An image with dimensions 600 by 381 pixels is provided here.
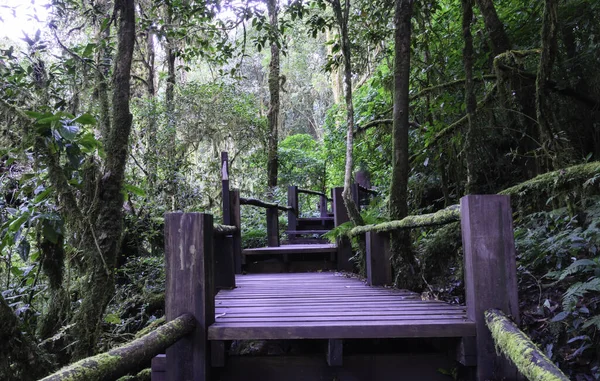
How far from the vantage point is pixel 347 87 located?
518 cm

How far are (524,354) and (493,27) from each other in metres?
4.63

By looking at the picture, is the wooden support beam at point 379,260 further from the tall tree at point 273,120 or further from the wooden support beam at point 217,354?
the tall tree at point 273,120

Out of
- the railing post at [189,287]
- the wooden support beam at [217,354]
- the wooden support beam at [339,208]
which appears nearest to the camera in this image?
the railing post at [189,287]

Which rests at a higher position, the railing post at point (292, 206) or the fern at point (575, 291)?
the railing post at point (292, 206)

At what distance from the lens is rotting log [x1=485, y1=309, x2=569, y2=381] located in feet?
4.55

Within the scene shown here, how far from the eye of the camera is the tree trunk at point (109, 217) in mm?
3561

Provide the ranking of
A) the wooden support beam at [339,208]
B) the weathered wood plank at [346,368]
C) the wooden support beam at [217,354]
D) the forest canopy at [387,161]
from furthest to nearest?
the wooden support beam at [339,208] < the forest canopy at [387,161] < the weathered wood plank at [346,368] < the wooden support beam at [217,354]

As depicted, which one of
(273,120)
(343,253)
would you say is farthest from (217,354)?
(273,120)

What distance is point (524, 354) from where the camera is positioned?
1566 millimetres

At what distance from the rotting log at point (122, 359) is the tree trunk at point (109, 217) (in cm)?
161

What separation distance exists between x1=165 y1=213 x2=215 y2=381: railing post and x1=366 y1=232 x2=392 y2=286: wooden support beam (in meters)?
2.27

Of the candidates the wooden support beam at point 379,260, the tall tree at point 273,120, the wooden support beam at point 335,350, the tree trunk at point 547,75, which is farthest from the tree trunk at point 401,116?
the tall tree at point 273,120

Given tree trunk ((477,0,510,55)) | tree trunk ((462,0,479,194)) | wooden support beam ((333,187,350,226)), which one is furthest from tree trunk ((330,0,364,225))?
wooden support beam ((333,187,350,226))

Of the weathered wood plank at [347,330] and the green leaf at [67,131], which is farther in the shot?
the green leaf at [67,131]
